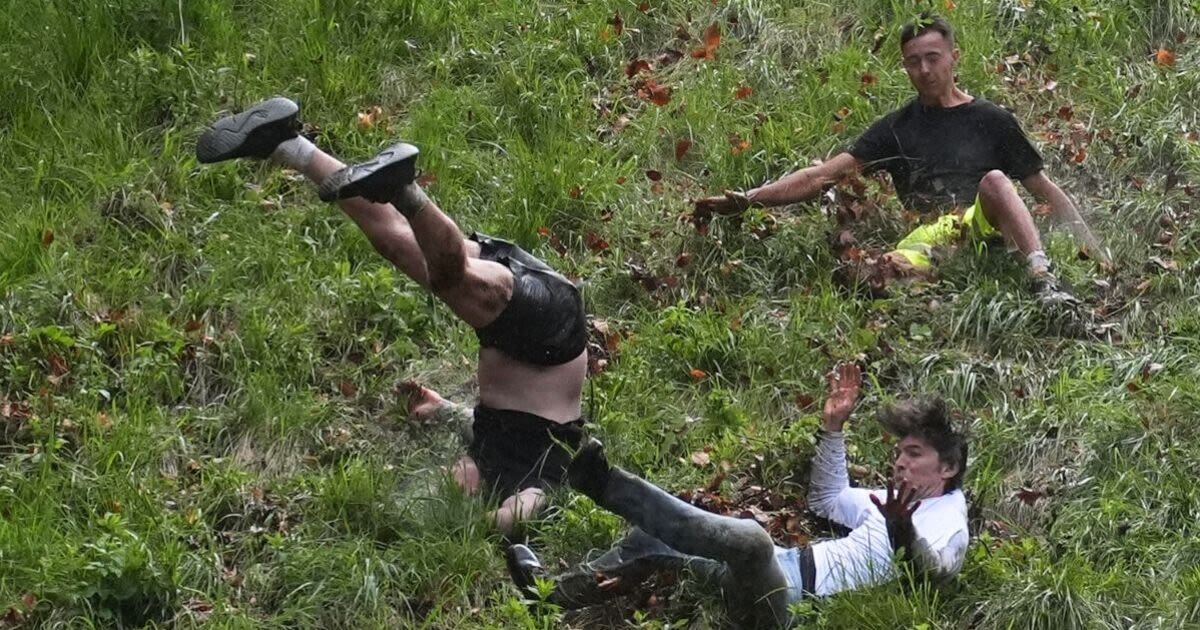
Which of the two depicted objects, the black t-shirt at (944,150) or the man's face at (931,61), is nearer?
the black t-shirt at (944,150)

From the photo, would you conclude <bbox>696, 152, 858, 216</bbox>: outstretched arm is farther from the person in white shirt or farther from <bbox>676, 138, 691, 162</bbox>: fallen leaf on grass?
the person in white shirt

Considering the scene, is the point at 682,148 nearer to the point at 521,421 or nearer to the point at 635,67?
the point at 635,67

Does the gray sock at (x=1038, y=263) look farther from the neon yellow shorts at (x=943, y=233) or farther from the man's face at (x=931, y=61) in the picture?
the man's face at (x=931, y=61)

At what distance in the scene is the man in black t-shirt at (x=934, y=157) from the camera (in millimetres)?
7840

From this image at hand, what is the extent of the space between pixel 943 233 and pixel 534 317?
7.62 feet

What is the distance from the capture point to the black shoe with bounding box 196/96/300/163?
593 centimetres

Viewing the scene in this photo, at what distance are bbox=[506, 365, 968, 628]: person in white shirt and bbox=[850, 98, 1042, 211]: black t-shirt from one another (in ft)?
7.38

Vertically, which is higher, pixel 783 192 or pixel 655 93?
pixel 783 192

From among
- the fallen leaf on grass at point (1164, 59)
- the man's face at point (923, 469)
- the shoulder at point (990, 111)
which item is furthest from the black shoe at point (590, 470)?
the fallen leaf on grass at point (1164, 59)

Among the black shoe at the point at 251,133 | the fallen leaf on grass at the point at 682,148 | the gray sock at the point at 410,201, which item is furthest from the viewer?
the fallen leaf on grass at the point at 682,148

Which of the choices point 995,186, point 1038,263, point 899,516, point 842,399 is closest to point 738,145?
point 995,186

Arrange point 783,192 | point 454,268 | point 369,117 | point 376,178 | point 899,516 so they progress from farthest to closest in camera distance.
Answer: point 369,117 → point 783,192 → point 454,268 → point 376,178 → point 899,516

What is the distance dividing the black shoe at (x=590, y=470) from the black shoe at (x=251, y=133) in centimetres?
173

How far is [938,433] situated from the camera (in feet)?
18.9
